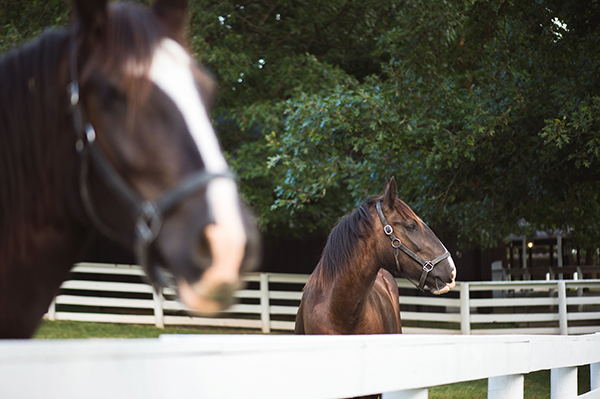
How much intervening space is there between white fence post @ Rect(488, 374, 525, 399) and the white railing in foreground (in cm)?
22

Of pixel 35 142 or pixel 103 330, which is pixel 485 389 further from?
pixel 35 142

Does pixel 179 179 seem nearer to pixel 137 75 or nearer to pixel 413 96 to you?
pixel 137 75

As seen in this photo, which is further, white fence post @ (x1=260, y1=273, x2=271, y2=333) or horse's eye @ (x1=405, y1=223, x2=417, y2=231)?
white fence post @ (x1=260, y1=273, x2=271, y2=333)

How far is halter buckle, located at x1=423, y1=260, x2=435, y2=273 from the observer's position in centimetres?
438

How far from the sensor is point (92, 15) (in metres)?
1.08

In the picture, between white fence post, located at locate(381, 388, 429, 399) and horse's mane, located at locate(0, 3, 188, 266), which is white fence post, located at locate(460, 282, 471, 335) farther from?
horse's mane, located at locate(0, 3, 188, 266)

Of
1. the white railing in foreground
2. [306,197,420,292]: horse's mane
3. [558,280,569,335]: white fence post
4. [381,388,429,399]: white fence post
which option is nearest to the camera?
the white railing in foreground

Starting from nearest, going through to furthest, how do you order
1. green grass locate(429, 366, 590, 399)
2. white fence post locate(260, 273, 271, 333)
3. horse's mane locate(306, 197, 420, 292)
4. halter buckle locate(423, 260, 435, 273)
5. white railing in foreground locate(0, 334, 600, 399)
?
white railing in foreground locate(0, 334, 600, 399), horse's mane locate(306, 197, 420, 292), halter buckle locate(423, 260, 435, 273), green grass locate(429, 366, 590, 399), white fence post locate(260, 273, 271, 333)

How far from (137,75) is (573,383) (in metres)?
3.14

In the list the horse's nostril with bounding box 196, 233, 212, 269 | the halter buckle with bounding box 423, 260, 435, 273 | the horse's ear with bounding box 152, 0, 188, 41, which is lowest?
the halter buckle with bounding box 423, 260, 435, 273

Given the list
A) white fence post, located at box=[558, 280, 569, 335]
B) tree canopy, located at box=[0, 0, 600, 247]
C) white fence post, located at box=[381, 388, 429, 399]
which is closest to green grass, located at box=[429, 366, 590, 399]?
tree canopy, located at box=[0, 0, 600, 247]

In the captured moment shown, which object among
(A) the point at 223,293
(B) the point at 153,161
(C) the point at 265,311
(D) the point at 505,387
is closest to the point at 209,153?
(B) the point at 153,161

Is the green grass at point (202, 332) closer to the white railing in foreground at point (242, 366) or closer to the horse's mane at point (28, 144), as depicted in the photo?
the white railing in foreground at point (242, 366)

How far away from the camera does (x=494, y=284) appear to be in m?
11.3
